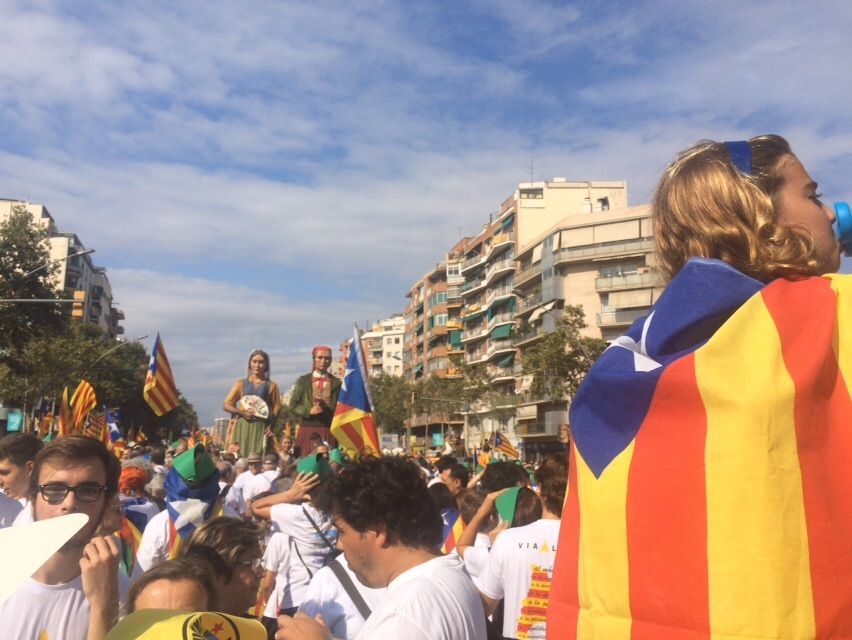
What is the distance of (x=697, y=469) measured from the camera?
1397 millimetres

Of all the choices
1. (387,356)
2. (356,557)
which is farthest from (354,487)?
(387,356)

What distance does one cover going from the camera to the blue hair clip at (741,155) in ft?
5.47

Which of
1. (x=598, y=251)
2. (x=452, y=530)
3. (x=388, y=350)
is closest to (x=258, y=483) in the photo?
(x=452, y=530)

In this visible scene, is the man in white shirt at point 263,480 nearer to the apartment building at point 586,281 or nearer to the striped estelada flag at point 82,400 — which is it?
the striped estelada flag at point 82,400

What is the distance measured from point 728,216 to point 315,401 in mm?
9958

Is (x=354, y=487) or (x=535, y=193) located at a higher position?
(x=535, y=193)

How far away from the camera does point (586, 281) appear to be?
227 feet

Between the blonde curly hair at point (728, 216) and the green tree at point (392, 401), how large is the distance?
88.3 m

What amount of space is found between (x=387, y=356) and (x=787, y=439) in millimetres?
143809

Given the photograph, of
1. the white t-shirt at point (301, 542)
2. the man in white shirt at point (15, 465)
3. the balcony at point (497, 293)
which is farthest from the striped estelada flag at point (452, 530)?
the balcony at point (497, 293)

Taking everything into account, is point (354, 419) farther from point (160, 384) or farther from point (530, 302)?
point (530, 302)

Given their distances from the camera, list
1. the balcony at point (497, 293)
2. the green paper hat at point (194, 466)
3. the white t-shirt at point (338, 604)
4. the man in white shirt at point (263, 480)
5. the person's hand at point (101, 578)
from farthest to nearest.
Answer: the balcony at point (497, 293) < the man in white shirt at point (263, 480) < the green paper hat at point (194, 466) < the white t-shirt at point (338, 604) < the person's hand at point (101, 578)

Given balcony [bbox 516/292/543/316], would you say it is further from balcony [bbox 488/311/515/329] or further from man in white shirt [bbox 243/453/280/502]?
man in white shirt [bbox 243/453/280/502]

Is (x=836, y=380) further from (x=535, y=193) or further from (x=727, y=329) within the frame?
(x=535, y=193)
